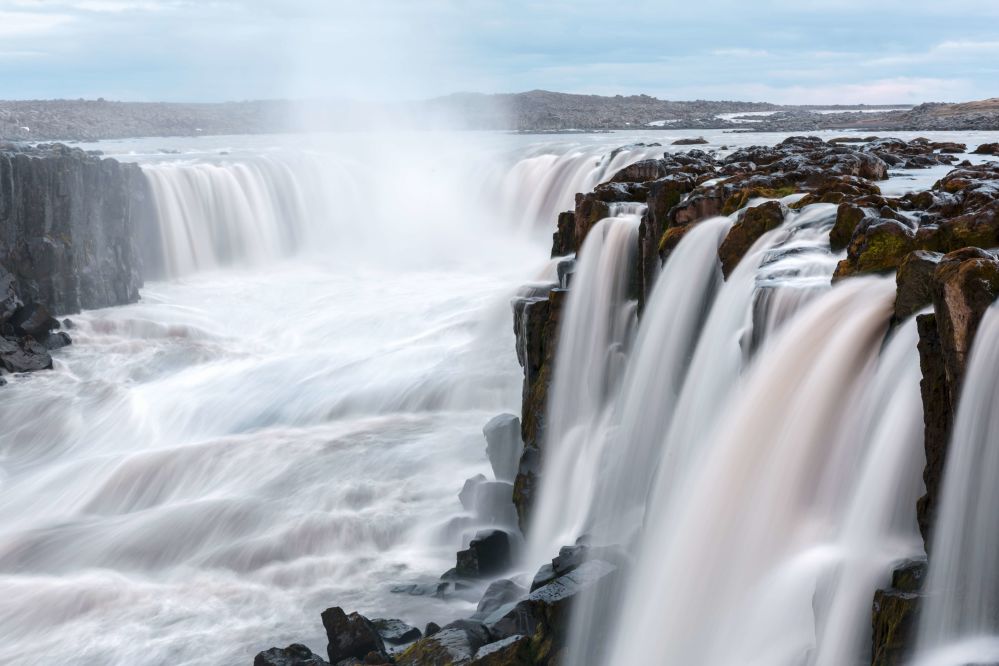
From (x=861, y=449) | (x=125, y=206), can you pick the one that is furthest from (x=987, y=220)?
(x=125, y=206)

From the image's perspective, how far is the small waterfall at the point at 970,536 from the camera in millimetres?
5863

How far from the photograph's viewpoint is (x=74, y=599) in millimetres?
12336

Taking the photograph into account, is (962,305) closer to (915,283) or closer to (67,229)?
(915,283)

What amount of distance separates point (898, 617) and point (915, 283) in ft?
8.91

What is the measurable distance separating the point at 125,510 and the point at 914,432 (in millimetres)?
12074

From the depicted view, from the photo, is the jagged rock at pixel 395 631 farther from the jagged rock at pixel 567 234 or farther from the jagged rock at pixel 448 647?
the jagged rock at pixel 567 234

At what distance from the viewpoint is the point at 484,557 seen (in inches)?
477

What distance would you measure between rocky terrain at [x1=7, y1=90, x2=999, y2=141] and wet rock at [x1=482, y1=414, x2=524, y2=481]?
50.9 metres

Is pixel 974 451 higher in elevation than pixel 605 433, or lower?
higher

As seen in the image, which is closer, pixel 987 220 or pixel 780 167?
pixel 987 220

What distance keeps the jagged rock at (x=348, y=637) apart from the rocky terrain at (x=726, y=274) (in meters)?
0.01

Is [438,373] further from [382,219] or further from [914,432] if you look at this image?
[382,219]

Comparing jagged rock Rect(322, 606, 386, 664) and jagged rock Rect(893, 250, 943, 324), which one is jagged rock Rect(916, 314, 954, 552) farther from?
jagged rock Rect(322, 606, 386, 664)

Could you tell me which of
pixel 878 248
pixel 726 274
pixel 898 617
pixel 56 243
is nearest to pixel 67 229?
pixel 56 243
